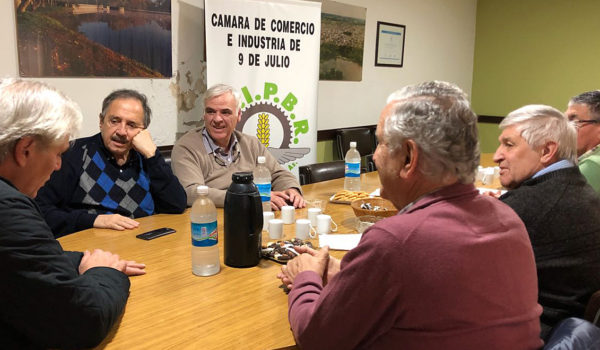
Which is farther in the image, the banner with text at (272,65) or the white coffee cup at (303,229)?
the banner with text at (272,65)

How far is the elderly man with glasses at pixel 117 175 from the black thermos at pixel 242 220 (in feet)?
2.48

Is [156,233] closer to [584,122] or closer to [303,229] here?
[303,229]

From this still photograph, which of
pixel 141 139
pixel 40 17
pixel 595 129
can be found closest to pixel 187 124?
pixel 40 17

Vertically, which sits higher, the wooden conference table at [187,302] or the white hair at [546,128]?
the white hair at [546,128]

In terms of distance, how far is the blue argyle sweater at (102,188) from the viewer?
81.7 inches

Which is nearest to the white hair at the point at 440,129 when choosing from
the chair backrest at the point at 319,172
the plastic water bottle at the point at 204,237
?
the plastic water bottle at the point at 204,237

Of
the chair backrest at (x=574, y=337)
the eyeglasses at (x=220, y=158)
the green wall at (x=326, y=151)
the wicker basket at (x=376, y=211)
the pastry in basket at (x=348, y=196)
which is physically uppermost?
the eyeglasses at (x=220, y=158)

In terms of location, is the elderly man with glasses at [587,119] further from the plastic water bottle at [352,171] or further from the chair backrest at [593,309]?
the chair backrest at [593,309]

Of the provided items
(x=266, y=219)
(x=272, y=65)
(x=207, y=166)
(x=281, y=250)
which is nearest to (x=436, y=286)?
(x=281, y=250)

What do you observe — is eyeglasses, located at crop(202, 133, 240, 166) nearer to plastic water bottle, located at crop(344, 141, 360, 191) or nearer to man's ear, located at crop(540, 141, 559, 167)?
plastic water bottle, located at crop(344, 141, 360, 191)

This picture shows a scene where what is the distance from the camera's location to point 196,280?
148 cm

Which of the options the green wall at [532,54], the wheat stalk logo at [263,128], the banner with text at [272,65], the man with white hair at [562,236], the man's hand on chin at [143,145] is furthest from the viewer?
the green wall at [532,54]

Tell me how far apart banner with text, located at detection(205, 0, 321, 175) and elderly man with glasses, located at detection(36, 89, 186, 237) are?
1.35 metres

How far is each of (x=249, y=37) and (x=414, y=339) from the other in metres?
3.09
